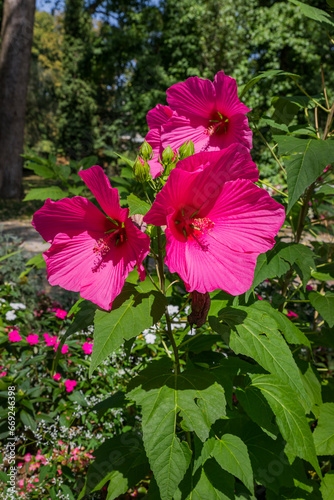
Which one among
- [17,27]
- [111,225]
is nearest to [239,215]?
[111,225]

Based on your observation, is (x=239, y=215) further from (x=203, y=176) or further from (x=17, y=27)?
(x=17, y=27)

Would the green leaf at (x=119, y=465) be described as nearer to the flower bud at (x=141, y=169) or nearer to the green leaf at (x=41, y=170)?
the flower bud at (x=141, y=169)

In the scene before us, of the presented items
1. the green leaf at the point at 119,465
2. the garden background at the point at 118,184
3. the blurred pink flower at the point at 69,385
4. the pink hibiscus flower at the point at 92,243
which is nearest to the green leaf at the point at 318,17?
the garden background at the point at 118,184

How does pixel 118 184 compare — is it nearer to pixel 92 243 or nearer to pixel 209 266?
pixel 92 243

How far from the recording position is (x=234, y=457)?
101 centimetres

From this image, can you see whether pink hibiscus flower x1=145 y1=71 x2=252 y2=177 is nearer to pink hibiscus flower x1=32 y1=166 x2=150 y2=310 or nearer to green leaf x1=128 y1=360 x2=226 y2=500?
pink hibiscus flower x1=32 y1=166 x2=150 y2=310

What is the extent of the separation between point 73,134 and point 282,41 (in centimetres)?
831

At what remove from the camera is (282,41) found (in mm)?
8211

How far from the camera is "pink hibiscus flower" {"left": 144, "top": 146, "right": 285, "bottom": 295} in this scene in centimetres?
71

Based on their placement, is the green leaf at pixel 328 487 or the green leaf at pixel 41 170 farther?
the green leaf at pixel 41 170

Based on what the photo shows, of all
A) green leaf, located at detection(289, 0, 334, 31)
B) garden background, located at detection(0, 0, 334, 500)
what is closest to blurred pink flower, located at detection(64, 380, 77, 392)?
garden background, located at detection(0, 0, 334, 500)

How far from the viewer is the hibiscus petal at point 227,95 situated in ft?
2.81

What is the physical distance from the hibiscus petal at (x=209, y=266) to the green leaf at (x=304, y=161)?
24 cm

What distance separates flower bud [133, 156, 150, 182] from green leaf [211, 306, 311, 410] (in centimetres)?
42
